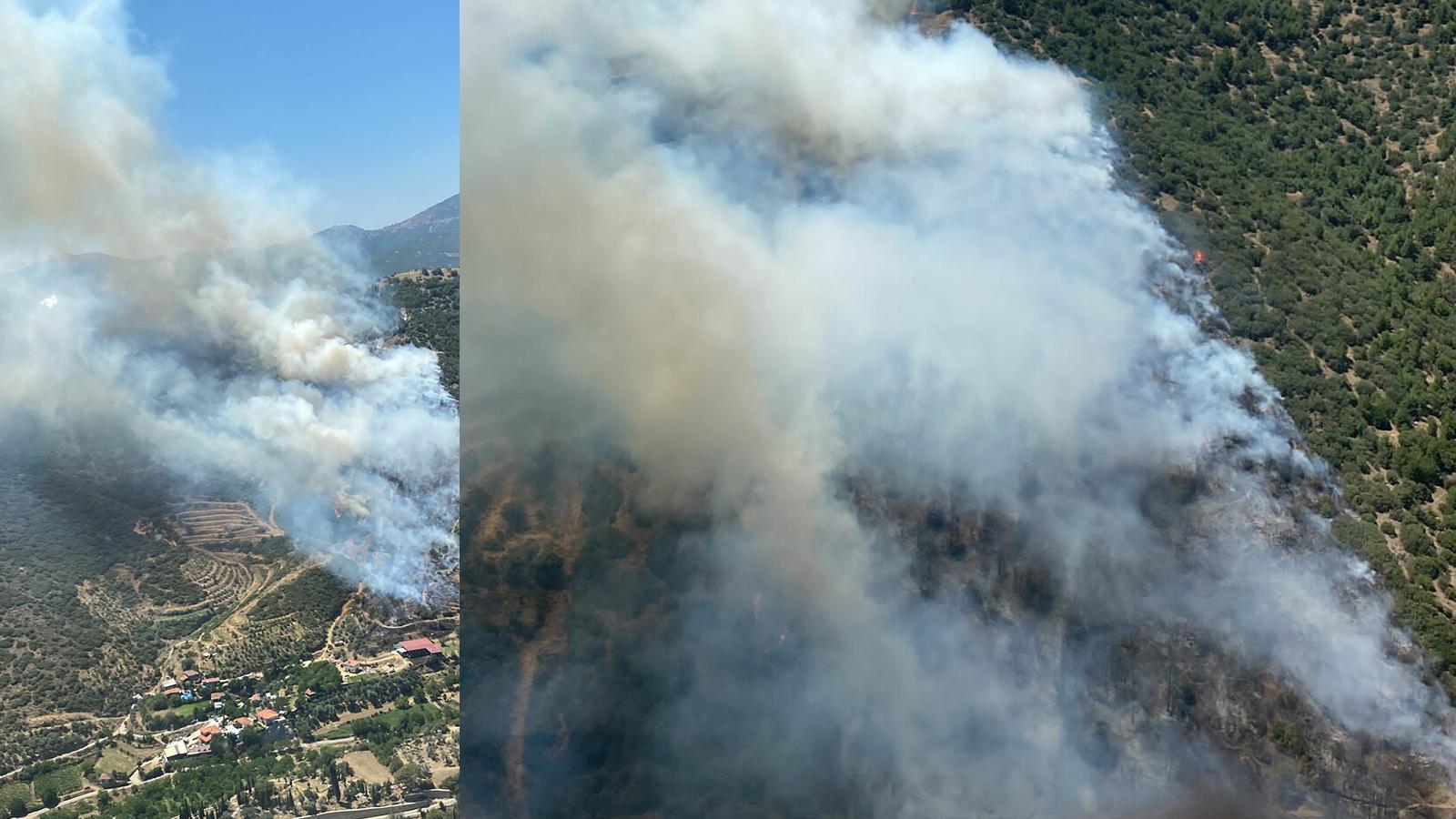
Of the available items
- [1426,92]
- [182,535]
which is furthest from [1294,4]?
[182,535]

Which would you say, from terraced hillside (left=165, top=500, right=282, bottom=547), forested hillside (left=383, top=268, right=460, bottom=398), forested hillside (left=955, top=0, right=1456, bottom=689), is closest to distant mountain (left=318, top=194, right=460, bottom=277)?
forested hillside (left=383, top=268, right=460, bottom=398)

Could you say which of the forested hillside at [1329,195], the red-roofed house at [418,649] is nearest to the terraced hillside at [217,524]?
the red-roofed house at [418,649]

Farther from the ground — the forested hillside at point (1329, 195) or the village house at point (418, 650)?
the forested hillside at point (1329, 195)

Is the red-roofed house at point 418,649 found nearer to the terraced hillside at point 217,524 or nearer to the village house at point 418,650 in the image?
the village house at point 418,650

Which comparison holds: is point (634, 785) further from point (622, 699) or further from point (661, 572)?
point (661, 572)

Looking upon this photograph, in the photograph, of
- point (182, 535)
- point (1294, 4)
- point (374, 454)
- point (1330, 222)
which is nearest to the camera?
point (1330, 222)

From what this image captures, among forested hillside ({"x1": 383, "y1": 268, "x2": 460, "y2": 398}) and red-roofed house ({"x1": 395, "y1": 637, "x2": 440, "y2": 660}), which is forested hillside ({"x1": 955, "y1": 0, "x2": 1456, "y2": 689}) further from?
red-roofed house ({"x1": 395, "y1": 637, "x2": 440, "y2": 660})

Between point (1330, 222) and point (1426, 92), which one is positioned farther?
point (1426, 92)
